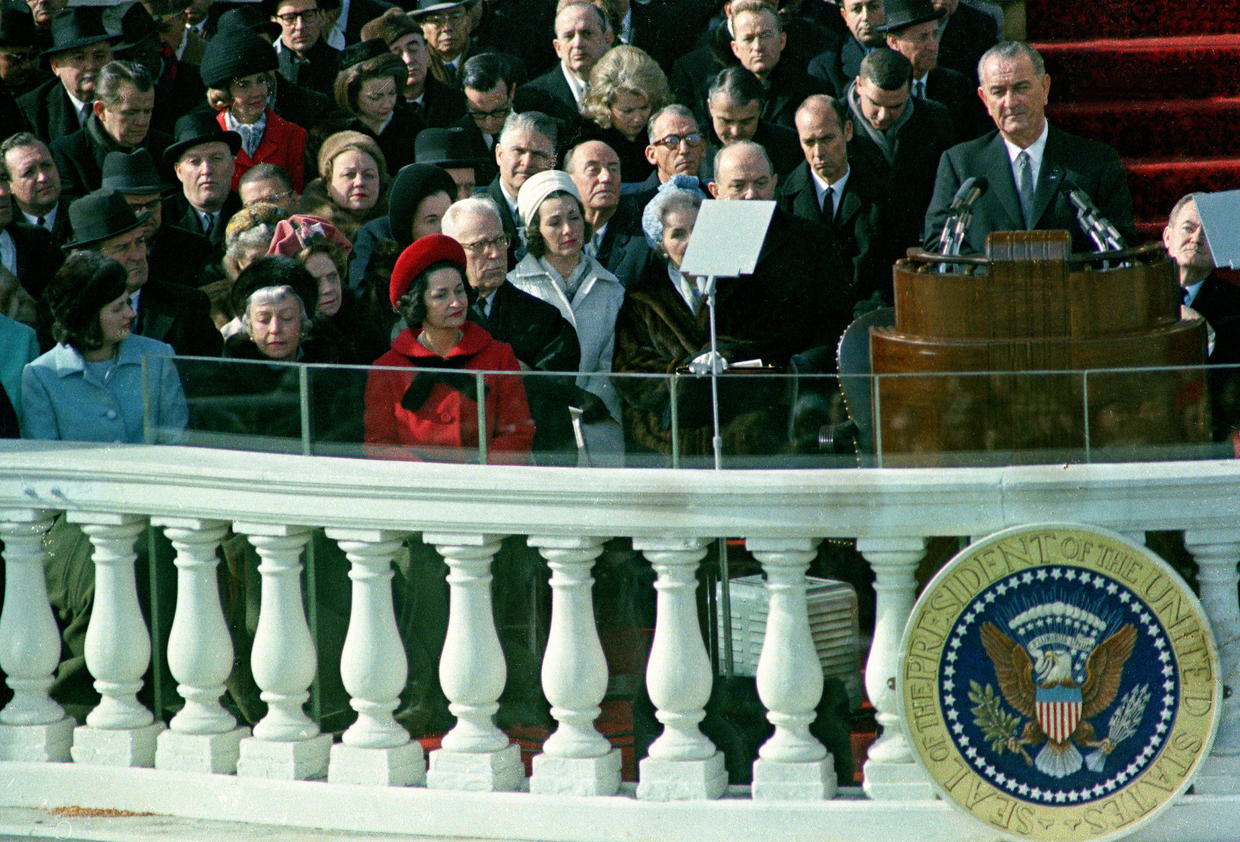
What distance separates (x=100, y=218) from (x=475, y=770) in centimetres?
311

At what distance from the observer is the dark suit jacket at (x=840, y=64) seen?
7.16 meters

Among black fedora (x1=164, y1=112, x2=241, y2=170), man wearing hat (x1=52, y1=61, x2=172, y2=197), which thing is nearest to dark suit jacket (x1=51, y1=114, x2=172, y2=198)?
man wearing hat (x1=52, y1=61, x2=172, y2=197)

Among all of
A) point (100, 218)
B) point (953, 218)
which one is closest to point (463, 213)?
point (100, 218)

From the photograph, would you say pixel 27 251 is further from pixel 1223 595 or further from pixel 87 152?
pixel 1223 595

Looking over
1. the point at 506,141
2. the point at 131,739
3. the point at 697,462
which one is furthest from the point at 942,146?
the point at 131,739

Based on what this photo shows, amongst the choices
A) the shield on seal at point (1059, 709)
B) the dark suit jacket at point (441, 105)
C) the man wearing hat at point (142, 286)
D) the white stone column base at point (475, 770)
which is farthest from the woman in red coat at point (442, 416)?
the dark suit jacket at point (441, 105)

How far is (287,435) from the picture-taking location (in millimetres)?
3523

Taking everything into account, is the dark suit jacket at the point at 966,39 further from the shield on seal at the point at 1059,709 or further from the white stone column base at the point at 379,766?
the white stone column base at the point at 379,766

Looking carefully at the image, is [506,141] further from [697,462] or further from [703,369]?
[697,462]

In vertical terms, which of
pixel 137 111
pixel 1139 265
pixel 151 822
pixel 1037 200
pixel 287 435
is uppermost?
pixel 137 111

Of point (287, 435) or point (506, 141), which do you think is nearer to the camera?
point (287, 435)

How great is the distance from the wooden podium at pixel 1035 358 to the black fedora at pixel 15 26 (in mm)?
5452

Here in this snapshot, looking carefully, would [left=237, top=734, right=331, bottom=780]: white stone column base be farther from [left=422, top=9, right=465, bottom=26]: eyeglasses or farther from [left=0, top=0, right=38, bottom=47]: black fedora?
[left=0, top=0, right=38, bottom=47]: black fedora

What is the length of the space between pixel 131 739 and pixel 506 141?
329 cm
